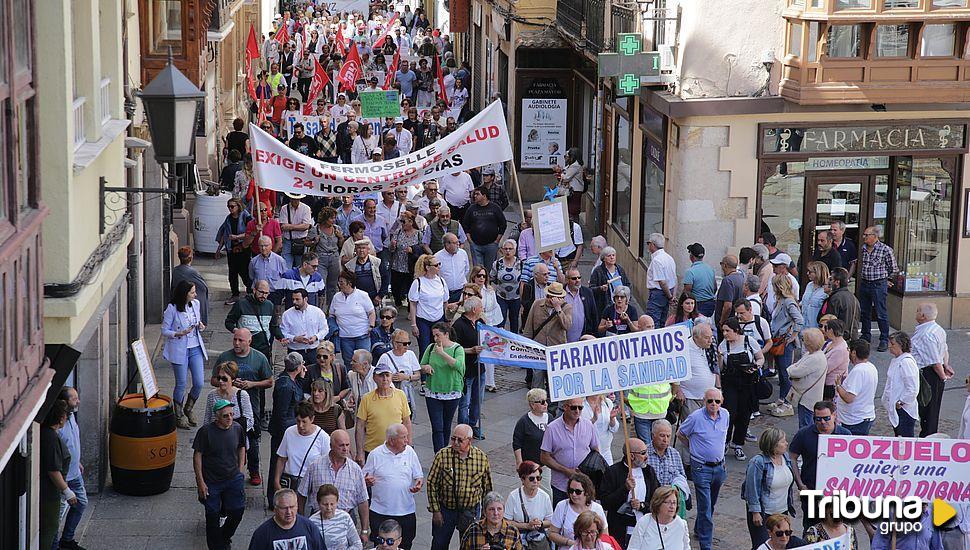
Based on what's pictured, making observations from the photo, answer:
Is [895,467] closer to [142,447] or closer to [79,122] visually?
[142,447]

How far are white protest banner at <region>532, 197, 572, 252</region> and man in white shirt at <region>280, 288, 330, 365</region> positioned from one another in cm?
414

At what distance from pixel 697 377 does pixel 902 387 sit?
1.94 metres

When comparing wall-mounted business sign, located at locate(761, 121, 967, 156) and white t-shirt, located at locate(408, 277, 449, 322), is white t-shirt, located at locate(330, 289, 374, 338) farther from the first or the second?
wall-mounted business sign, located at locate(761, 121, 967, 156)

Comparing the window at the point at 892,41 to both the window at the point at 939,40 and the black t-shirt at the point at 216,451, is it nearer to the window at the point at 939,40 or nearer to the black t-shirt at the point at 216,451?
the window at the point at 939,40

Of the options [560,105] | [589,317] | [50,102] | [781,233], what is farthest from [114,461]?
[560,105]

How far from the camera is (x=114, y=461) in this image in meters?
13.3

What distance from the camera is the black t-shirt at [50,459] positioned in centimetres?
1130

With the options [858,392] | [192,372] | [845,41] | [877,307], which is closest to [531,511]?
[858,392]

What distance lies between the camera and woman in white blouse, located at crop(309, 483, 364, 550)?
10125 millimetres

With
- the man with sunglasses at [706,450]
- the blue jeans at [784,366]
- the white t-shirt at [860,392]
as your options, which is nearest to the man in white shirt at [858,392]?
the white t-shirt at [860,392]

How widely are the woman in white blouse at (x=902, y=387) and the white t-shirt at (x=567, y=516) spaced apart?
14.0 feet

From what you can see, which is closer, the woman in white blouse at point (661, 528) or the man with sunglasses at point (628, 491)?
the woman in white blouse at point (661, 528)

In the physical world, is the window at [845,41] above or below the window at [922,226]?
above

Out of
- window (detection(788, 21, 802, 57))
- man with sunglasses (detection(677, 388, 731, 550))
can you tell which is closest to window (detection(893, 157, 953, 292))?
window (detection(788, 21, 802, 57))
